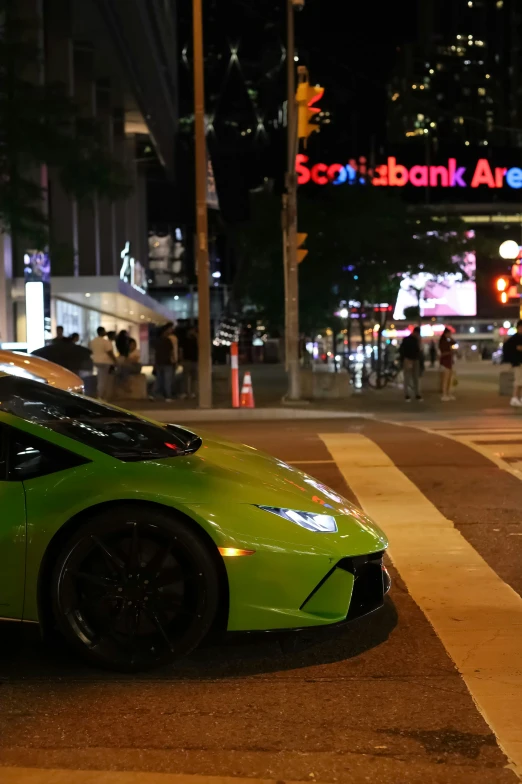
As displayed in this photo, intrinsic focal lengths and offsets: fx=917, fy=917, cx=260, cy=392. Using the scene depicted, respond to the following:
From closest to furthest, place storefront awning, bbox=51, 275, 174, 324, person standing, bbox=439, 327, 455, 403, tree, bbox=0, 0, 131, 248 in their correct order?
tree, bbox=0, 0, 131, 248, person standing, bbox=439, 327, 455, 403, storefront awning, bbox=51, 275, 174, 324

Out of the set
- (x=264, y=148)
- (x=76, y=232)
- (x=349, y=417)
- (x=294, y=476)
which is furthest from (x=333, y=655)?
(x=264, y=148)

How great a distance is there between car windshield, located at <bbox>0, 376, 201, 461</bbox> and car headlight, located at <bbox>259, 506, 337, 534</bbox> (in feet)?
2.32

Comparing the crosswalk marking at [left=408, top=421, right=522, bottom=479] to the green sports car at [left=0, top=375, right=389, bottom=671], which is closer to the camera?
the green sports car at [left=0, top=375, right=389, bottom=671]

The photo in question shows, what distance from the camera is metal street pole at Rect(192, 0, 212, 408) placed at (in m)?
18.7

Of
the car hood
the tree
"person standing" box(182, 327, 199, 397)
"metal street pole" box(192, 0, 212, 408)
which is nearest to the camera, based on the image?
the car hood

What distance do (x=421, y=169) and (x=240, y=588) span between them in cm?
8273

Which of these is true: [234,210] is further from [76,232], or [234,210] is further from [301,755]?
[301,755]

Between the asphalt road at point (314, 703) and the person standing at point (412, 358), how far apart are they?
1468 centimetres

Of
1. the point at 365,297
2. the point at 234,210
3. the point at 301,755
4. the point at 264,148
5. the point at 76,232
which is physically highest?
the point at 264,148

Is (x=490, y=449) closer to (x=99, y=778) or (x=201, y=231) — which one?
(x=201, y=231)

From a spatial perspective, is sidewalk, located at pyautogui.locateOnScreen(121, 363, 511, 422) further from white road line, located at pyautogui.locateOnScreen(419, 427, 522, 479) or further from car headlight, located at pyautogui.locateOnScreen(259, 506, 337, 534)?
car headlight, located at pyautogui.locateOnScreen(259, 506, 337, 534)

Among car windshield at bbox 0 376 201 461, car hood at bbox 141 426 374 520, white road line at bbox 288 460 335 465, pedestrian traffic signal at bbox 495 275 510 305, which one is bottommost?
white road line at bbox 288 460 335 465

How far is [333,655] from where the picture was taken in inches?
180

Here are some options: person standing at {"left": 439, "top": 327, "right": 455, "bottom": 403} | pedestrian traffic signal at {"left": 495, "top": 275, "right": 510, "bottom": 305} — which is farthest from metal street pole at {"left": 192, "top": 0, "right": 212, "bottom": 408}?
pedestrian traffic signal at {"left": 495, "top": 275, "right": 510, "bottom": 305}
